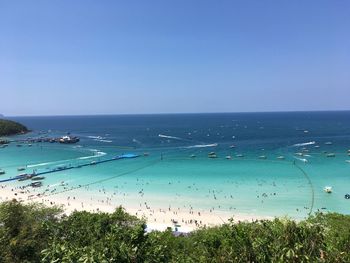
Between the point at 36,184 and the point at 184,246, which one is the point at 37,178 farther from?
the point at 184,246

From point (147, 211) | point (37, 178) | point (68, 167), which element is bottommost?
point (147, 211)

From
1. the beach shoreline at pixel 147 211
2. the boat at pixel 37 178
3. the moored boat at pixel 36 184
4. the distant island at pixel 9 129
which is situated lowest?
the beach shoreline at pixel 147 211

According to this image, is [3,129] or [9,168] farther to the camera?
→ [3,129]

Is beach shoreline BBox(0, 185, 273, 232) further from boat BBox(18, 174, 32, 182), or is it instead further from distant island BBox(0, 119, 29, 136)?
distant island BBox(0, 119, 29, 136)

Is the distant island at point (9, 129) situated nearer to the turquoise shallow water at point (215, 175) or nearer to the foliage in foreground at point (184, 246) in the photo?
the turquoise shallow water at point (215, 175)

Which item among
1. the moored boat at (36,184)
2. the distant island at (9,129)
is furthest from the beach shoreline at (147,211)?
the distant island at (9,129)

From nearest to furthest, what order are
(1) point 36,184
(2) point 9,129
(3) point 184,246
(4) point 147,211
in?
(3) point 184,246 < (4) point 147,211 < (1) point 36,184 < (2) point 9,129

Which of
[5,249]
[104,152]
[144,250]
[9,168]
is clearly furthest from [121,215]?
[104,152]

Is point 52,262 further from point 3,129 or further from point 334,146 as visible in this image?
point 3,129

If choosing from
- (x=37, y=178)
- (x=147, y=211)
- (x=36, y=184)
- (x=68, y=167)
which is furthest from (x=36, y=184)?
(x=147, y=211)

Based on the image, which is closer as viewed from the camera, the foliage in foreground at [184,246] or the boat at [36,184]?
the foliage in foreground at [184,246]

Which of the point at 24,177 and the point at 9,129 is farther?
the point at 9,129
